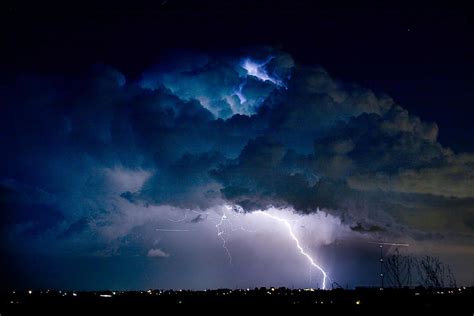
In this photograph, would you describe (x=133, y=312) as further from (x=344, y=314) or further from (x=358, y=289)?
(x=358, y=289)

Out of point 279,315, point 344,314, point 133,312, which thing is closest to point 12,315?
point 133,312

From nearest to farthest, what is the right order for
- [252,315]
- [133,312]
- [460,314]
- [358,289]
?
[460,314], [252,315], [133,312], [358,289]

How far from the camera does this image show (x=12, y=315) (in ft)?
303

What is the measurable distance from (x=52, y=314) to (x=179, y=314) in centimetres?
2329

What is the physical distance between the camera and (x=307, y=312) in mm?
95125

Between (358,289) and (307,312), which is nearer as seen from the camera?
(307,312)

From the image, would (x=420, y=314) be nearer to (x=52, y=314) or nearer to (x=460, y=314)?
(x=460, y=314)

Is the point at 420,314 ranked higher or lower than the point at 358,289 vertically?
lower

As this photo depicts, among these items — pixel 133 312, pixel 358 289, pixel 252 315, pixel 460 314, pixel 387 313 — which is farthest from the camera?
pixel 358 289

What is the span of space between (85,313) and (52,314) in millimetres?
5954

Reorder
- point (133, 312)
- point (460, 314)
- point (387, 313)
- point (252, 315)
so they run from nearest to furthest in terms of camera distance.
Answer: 1. point (460, 314)
2. point (387, 313)
3. point (252, 315)
4. point (133, 312)

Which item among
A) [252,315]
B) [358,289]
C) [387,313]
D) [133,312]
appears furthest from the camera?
[358,289]

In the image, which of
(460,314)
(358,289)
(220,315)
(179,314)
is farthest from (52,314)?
(358,289)

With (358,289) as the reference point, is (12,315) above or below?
below
